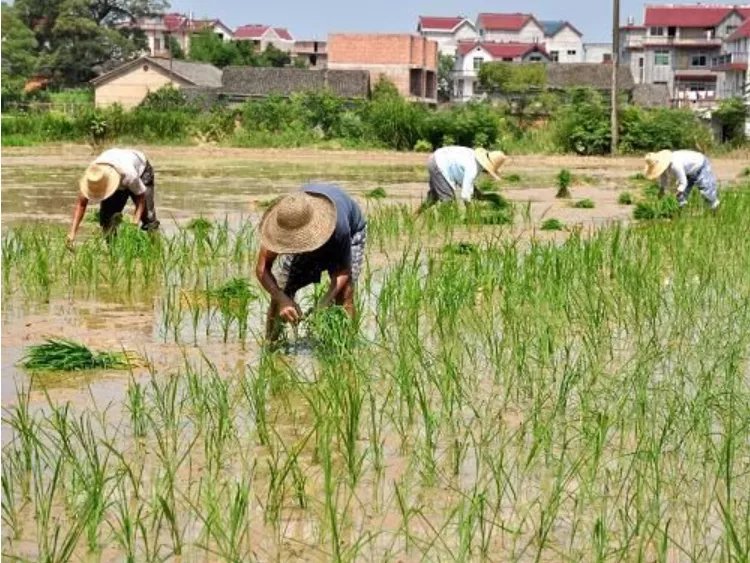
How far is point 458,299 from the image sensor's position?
257 inches

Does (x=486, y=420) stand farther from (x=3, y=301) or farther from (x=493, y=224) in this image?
(x=493, y=224)

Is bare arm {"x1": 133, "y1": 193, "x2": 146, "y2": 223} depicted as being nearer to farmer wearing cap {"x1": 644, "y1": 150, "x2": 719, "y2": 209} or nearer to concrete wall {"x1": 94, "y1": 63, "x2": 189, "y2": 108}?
farmer wearing cap {"x1": 644, "y1": 150, "x2": 719, "y2": 209}

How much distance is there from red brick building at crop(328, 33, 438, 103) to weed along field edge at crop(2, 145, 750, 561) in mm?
43249

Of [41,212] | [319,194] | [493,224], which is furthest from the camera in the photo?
[41,212]

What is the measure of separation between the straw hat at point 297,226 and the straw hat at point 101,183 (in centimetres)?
295

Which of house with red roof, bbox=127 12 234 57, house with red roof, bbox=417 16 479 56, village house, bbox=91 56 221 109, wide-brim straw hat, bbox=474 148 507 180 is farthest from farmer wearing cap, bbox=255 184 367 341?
house with red roof, bbox=417 16 479 56

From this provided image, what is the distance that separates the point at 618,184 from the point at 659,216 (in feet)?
27.0

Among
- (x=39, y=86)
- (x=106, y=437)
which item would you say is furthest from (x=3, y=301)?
(x=39, y=86)

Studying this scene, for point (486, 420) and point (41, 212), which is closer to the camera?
point (486, 420)

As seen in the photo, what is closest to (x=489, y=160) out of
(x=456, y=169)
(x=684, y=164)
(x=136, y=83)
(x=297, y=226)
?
(x=456, y=169)

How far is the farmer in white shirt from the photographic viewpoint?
8.16 meters

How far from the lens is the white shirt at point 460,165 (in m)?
11.1

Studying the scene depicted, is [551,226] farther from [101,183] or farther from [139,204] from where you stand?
[101,183]

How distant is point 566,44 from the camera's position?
284 ft
